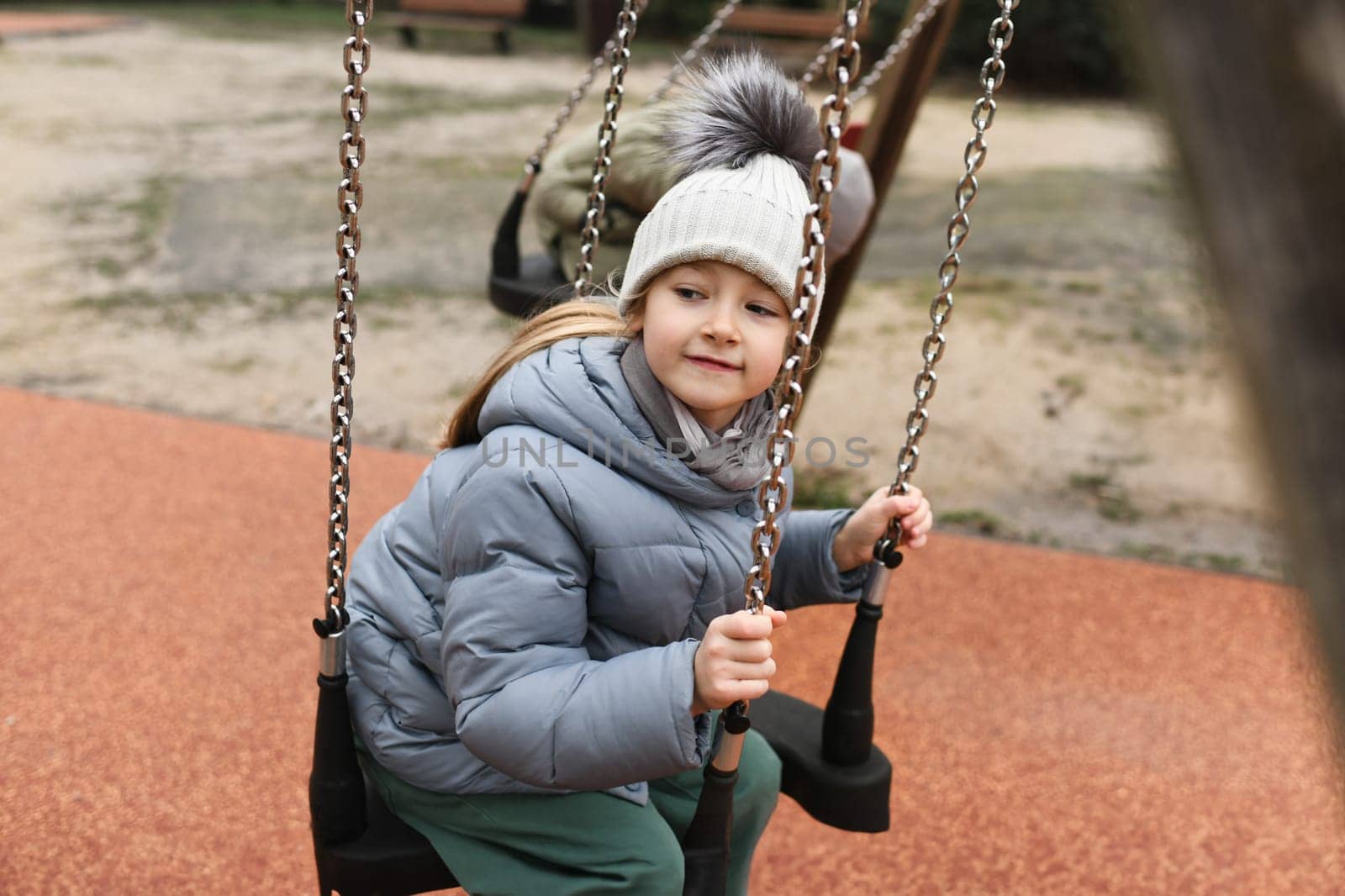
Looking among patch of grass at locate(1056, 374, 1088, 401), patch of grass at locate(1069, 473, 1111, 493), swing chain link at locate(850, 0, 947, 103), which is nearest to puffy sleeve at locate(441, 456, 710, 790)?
swing chain link at locate(850, 0, 947, 103)

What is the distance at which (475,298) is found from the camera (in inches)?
192

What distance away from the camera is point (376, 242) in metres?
5.50

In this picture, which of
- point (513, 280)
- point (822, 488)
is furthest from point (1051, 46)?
point (513, 280)

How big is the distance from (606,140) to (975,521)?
70.6 inches

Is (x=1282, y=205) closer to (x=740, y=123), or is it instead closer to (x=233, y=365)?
(x=740, y=123)

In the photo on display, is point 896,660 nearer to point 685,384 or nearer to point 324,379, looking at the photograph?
point 685,384

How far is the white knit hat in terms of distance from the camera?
3.79 feet

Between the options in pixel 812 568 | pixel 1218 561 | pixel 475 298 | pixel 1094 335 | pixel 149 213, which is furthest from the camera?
pixel 149 213

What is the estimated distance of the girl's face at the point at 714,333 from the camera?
117 cm

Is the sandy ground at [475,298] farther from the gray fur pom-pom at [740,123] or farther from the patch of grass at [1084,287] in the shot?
the gray fur pom-pom at [740,123]

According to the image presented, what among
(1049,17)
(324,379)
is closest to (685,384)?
(324,379)

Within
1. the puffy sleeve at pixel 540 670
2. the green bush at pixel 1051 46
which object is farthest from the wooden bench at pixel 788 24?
the puffy sleeve at pixel 540 670

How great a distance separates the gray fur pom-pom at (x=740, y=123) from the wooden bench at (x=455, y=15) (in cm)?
991

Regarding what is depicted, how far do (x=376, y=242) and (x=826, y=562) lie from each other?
4.46 metres
